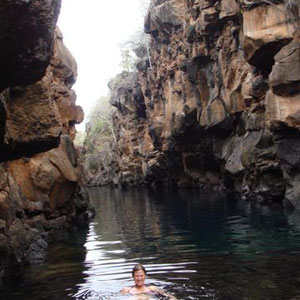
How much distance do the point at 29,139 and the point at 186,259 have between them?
6.16 meters

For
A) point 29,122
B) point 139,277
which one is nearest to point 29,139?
point 29,122

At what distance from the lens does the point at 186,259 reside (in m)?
15.5

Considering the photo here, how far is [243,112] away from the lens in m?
37.8

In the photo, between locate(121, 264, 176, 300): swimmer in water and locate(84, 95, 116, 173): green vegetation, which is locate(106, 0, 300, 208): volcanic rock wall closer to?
locate(121, 264, 176, 300): swimmer in water

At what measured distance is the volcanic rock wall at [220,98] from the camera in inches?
1062

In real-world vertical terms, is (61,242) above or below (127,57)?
below

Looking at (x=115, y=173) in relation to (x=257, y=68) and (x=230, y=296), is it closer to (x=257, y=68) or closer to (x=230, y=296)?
(x=257, y=68)

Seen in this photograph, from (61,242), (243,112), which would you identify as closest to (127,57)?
(243,112)

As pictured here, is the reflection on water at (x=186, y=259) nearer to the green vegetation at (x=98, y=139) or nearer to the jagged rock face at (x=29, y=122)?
the jagged rock face at (x=29, y=122)

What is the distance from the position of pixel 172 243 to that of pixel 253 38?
574 inches

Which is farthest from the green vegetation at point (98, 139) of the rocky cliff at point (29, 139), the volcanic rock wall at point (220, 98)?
the rocky cliff at point (29, 139)

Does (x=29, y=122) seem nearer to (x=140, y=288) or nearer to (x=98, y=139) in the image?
(x=140, y=288)

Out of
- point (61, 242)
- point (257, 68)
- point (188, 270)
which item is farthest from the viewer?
point (257, 68)

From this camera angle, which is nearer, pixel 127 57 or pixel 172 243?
pixel 172 243
